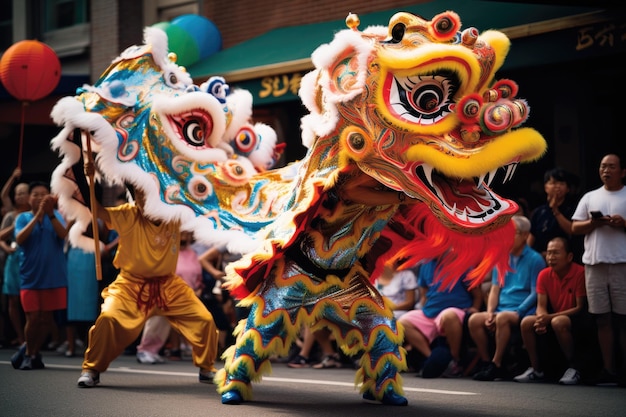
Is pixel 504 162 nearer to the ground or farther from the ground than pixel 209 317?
farther from the ground

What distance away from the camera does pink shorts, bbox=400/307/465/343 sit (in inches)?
368

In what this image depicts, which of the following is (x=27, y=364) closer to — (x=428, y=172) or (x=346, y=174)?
(x=346, y=174)

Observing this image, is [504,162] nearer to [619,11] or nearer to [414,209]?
[414,209]

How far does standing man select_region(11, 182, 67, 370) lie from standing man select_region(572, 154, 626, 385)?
4.84m

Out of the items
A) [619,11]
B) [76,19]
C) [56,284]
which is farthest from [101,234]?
[76,19]

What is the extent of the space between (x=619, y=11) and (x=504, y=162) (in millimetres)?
4235

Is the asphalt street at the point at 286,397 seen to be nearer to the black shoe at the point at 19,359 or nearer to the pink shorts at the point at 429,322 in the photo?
the black shoe at the point at 19,359

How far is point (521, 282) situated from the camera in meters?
9.16

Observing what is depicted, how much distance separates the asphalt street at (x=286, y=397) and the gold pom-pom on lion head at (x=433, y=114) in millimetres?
1434

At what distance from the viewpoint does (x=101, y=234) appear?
10234 millimetres

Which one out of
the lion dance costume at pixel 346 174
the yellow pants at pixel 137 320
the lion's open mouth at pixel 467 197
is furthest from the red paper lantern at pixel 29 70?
the lion's open mouth at pixel 467 197

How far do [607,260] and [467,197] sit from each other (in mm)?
2799

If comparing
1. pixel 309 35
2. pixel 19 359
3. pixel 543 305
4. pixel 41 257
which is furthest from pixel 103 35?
pixel 543 305

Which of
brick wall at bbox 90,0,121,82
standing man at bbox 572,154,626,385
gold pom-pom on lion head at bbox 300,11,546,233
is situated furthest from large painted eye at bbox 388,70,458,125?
brick wall at bbox 90,0,121,82
